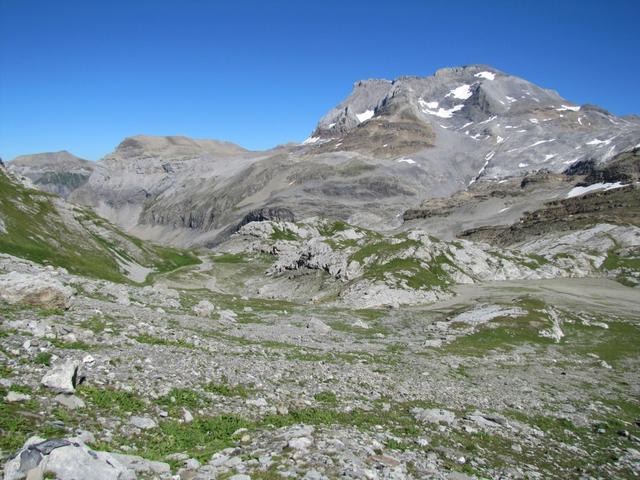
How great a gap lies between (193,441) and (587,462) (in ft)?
59.5

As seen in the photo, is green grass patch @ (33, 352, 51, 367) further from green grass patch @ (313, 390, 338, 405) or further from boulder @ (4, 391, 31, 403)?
green grass patch @ (313, 390, 338, 405)

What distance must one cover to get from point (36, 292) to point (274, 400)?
1843 centimetres

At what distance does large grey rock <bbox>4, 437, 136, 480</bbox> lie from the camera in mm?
10953

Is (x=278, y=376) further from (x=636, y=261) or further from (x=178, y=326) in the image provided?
(x=636, y=261)

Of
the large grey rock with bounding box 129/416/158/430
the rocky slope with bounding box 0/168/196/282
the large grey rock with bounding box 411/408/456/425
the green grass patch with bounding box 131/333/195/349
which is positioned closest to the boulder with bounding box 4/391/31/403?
the large grey rock with bounding box 129/416/158/430

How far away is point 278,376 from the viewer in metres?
26.4

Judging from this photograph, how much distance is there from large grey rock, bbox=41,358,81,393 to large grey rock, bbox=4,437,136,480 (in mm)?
5472

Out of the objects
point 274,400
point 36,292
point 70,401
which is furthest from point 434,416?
point 36,292

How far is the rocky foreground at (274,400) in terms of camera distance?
14.8 metres

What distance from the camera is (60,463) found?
1113 centimetres

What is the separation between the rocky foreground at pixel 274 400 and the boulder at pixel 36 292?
86mm

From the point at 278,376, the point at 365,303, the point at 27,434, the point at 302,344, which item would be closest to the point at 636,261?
the point at 365,303

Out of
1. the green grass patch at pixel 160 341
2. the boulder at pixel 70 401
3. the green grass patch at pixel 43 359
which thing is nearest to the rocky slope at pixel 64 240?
the green grass patch at pixel 160 341

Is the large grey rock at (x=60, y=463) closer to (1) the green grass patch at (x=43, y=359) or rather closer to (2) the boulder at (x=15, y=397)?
(2) the boulder at (x=15, y=397)
